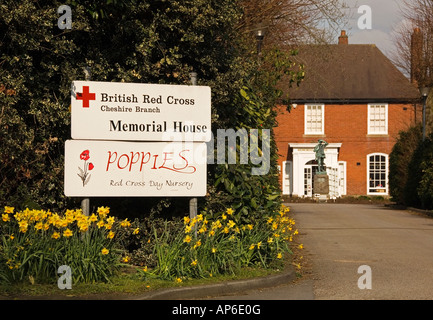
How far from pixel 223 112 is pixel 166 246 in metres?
2.61

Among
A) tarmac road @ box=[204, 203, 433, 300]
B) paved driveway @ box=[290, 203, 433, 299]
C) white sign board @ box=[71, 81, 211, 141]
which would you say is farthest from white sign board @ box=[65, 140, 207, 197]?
paved driveway @ box=[290, 203, 433, 299]

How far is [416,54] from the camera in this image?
4069 cm

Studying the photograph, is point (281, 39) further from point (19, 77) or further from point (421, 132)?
point (421, 132)

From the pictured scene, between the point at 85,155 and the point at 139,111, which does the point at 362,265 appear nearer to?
the point at 139,111

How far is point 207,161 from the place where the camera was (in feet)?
33.2

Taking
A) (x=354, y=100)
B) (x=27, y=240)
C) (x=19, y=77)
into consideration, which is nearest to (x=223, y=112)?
(x=19, y=77)

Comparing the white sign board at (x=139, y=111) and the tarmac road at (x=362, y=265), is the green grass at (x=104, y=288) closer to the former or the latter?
the tarmac road at (x=362, y=265)

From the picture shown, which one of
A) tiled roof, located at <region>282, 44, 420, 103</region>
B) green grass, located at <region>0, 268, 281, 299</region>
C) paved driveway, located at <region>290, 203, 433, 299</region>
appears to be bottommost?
paved driveway, located at <region>290, 203, 433, 299</region>

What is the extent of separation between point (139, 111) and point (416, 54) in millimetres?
34358

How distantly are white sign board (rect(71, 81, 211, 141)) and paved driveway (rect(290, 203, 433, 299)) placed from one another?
283cm

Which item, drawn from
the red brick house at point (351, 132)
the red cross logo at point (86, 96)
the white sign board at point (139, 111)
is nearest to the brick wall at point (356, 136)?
the red brick house at point (351, 132)

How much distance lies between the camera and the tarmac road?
8.36m

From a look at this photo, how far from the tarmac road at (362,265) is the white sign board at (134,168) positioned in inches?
78.2

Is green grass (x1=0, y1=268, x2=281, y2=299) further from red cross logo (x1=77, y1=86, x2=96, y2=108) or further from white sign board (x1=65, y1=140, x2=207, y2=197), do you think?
red cross logo (x1=77, y1=86, x2=96, y2=108)
